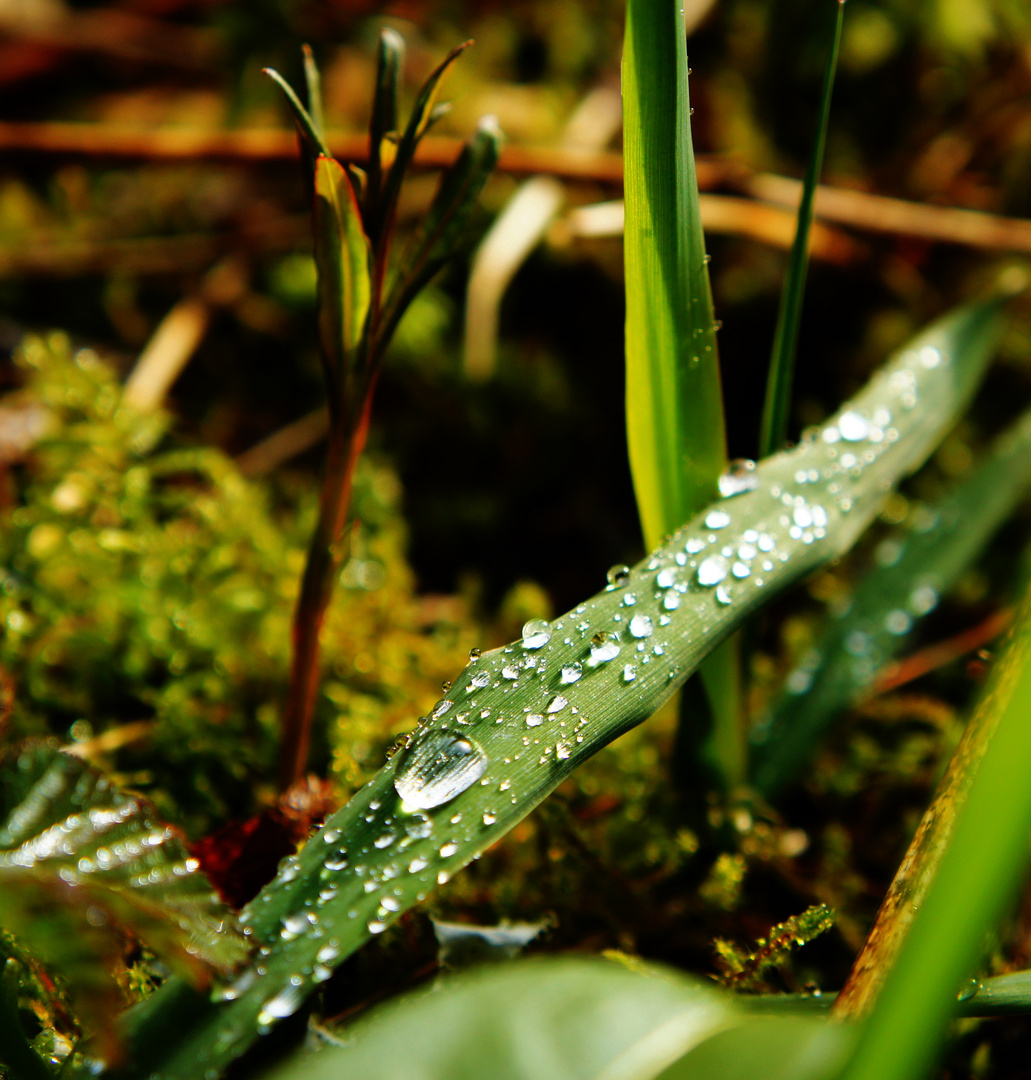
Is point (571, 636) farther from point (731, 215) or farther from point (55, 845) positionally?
point (731, 215)

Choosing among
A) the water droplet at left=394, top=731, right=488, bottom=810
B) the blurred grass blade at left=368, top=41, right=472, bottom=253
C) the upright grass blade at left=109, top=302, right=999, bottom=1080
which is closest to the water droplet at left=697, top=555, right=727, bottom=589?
the upright grass blade at left=109, top=302, right=999, bottom=1080

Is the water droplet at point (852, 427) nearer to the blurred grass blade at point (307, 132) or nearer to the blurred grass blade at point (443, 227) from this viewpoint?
the blurred grass blade at point (443, 227)

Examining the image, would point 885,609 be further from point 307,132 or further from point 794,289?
point 307,132

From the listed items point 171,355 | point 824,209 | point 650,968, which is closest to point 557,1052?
point 650,968

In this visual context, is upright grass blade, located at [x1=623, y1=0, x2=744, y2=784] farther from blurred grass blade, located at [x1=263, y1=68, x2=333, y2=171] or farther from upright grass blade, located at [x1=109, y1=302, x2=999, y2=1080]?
blurred grass blade, located at [x1=263, y1=68, x2=333, y2=171]

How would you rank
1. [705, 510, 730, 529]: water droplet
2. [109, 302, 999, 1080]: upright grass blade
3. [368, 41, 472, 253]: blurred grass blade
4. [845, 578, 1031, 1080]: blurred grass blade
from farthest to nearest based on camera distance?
[705, 510, 730, 529]: water droplet
[368, 41, 472, 253]: blurred grass blade
[109, 302, 999, 1080]: upright grass blade
[845, 578, 1031, 1080]: blurred grass blade
